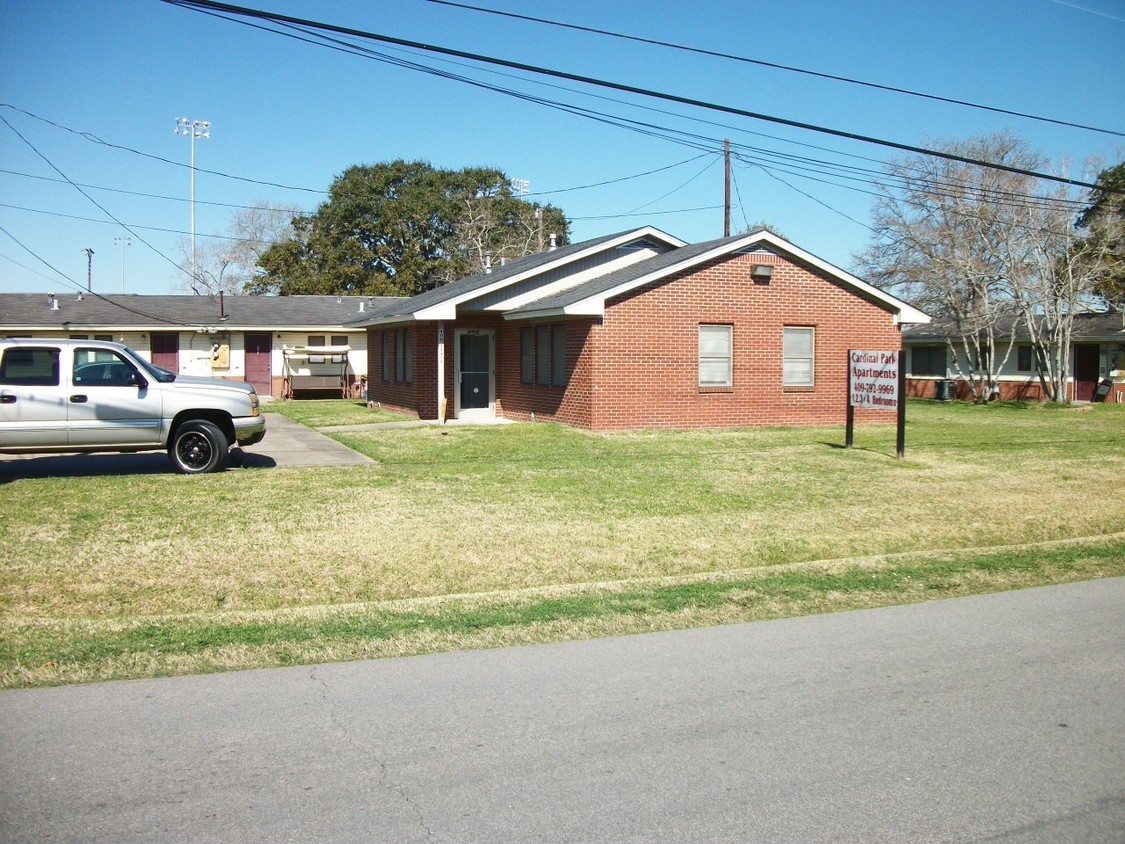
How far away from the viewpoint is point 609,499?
1243 centimetres

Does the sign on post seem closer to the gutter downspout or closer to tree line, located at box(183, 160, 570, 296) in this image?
the gutter downspout

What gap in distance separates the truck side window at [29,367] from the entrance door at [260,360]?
78.9 ft

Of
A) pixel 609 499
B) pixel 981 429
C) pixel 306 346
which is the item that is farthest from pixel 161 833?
pixel 306 346

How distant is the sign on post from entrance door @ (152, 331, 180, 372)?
2610 cm

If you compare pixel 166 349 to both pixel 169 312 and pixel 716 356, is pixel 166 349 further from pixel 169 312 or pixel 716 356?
pixel 716 356

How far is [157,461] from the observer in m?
15.2

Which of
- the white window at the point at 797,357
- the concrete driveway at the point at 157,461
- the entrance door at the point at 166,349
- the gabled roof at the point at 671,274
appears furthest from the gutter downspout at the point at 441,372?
the entrance door at the point at 166,349

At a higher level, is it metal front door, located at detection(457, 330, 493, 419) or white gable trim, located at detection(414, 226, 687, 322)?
white gable trim, located at detection(414, 226, 687, 322)

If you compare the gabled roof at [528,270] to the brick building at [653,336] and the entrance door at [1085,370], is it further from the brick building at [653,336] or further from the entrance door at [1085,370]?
the entrance door at [1085,370]

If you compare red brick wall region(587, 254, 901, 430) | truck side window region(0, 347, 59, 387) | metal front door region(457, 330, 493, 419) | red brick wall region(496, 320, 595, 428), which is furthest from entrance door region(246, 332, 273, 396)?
truck side window region(0, 347, 59, 387)

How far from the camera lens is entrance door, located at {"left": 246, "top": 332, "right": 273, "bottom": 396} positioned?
36656 mm

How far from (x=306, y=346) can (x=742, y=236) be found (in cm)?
2048

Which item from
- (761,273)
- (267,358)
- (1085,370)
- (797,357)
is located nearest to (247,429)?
(761,273)

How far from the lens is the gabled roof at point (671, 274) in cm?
1989
